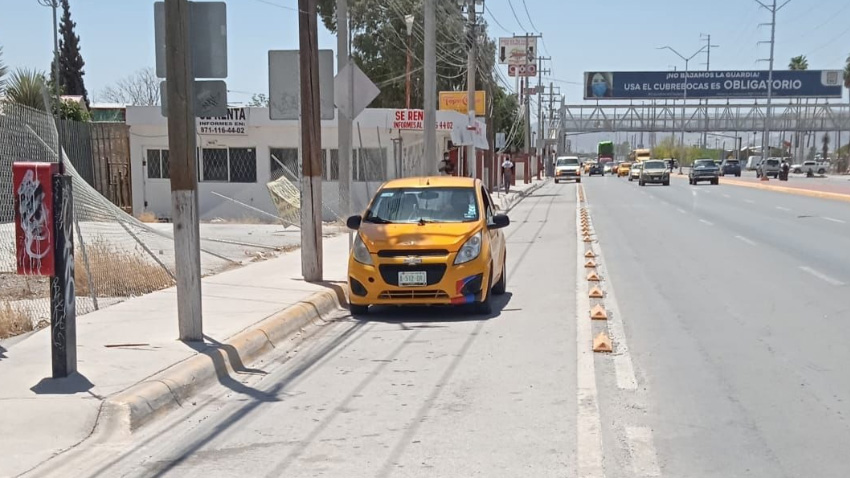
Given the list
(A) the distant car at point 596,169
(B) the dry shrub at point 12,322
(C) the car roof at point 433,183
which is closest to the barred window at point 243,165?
(C) the car roof at point 433,183

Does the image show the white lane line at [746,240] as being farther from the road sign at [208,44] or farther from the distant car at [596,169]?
the distant car at [596,169]

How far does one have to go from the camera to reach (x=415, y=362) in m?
8.62

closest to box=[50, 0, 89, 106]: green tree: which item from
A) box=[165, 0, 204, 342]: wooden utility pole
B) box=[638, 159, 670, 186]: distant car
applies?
box=[638, 159, 670, 186]: distant car

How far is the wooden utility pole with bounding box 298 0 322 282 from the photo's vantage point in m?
12.7

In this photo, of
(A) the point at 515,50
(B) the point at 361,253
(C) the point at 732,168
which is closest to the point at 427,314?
(B) the point at 361,253

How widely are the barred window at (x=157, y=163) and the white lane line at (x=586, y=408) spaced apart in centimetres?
2223

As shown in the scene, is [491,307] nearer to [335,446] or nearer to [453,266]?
[453,266]

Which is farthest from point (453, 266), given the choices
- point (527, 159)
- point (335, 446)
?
point (527, 159)

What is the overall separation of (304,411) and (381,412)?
0.59 meters

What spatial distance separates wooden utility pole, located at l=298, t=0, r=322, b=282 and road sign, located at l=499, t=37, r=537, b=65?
57.4 m

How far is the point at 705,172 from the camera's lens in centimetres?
6059

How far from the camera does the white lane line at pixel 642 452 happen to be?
5375 millimetres

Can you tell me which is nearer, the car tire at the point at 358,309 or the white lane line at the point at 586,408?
the white lane line at the point at 586,408

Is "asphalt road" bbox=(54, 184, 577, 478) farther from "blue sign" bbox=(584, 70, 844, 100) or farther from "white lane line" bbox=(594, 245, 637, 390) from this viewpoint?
"blue sign" bbox=(584, 70, 844, 100)
